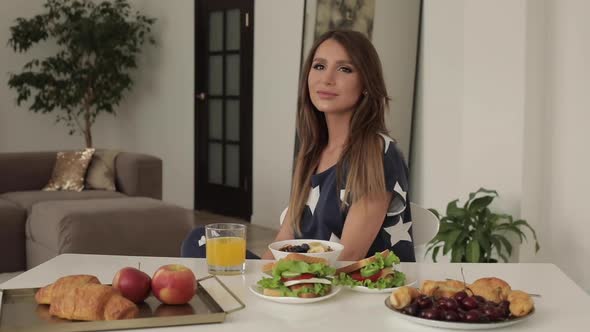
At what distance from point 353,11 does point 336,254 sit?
3.31 metres

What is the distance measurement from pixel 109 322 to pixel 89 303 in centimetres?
5

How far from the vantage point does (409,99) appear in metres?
5.08

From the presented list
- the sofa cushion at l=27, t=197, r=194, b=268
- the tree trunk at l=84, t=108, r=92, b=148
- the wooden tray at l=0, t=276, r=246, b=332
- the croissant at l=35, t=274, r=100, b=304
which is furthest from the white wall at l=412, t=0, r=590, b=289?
the tree trunk at l=84, t=108, r=92, b=148

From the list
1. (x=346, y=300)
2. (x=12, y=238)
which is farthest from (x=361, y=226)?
(x=12, y=238)

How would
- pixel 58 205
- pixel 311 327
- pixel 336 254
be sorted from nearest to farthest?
1. pixel 311 327
2. pixel 336 254
3. pixel 58 205

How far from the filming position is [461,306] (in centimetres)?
152

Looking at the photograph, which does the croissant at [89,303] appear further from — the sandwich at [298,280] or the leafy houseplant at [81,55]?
the leafy houseplant at [81,55]

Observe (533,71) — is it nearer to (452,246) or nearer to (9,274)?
(452,246)

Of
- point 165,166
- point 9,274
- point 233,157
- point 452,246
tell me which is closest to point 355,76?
point 452,246

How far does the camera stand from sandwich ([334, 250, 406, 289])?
1.73 metres

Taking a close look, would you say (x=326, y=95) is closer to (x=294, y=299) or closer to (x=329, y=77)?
(x=329, y=77)

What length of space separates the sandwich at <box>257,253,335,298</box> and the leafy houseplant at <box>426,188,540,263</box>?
2.33 meters

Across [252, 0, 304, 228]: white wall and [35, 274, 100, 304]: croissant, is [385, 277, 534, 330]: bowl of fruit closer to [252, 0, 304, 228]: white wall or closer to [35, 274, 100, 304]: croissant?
[35, 274, 100, 304]: croissant

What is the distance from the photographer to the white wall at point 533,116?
3879 mm
